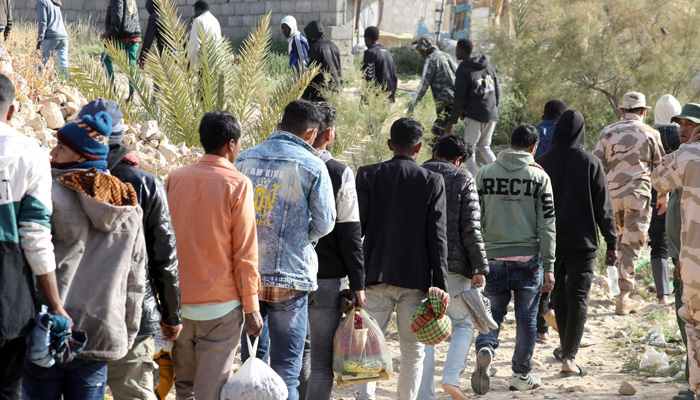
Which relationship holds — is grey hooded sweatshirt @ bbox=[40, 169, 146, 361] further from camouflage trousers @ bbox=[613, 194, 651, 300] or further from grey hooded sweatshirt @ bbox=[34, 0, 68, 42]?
grey hooded sweatshirt @ bbox=[34, 0, 68, 42]

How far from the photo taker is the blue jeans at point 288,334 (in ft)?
12.8

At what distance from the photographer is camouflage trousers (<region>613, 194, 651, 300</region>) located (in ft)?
24.0

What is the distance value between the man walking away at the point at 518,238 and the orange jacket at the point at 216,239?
2.30m

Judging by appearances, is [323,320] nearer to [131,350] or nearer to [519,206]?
[131,350]

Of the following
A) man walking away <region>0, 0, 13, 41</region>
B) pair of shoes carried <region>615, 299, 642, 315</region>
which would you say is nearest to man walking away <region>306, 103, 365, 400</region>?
pair of shoes carried <region>615, 299, 642, 315</region>

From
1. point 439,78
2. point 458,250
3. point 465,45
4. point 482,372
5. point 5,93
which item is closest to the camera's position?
point 5,93

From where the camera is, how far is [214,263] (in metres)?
3.55

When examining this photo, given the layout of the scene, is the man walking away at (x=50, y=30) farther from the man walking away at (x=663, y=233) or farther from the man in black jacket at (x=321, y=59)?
the man walking away at (x=663, y=233)

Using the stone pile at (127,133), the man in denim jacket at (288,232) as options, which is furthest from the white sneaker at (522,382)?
the stone pile at (127,133)

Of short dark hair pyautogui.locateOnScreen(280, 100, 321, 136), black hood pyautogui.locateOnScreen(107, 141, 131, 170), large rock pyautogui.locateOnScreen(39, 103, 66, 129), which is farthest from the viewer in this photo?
large rock pyautogui.locateOnScreen(39, 103, 66, 129)

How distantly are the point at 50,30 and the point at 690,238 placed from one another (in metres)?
8.70

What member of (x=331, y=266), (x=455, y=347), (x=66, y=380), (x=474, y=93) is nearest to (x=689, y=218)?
(x=455, y=347)

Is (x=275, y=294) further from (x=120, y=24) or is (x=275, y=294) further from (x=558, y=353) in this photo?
(x=120, y=24)

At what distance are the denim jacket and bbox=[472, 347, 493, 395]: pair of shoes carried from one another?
71.6 inches
